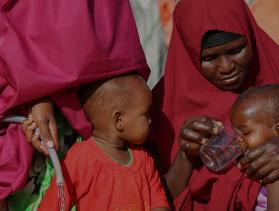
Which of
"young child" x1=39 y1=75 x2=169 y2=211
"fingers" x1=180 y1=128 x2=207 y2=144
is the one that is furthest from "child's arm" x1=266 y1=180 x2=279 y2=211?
"young child" x1=39 y1=75 x2=169 y2=211

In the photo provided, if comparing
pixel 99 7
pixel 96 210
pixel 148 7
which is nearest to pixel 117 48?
pixel 99 7

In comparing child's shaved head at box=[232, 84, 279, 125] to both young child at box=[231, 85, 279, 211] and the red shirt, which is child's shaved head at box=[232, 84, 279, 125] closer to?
young child at box=[231, 85, 279, 211]

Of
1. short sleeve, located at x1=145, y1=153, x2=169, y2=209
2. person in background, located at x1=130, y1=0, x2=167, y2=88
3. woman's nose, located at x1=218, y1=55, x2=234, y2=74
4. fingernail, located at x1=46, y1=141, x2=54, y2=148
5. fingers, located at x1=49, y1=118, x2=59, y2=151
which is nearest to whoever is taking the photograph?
fingernail, located at x1=46, y1=141, x2=54, y2=148

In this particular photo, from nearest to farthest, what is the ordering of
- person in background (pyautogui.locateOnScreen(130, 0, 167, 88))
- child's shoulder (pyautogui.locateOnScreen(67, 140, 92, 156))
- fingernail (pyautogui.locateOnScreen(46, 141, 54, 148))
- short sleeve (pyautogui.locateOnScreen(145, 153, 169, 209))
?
fingernail (pyautogui.locateOnScreen(46, 141, 54, 148))
child's shoulder (pyautogui.locateOnScreen(67, 140, 92, 156))
short sleeve (pyautogui.locateOnScreen(145, 153, 169, 209))
person in background (pyautogui.locateOnScreen(130, 0, 167, 88))

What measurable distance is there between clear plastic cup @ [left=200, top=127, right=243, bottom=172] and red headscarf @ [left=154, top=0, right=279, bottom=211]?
9cm

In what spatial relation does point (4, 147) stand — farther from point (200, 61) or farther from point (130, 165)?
point (200, 61)

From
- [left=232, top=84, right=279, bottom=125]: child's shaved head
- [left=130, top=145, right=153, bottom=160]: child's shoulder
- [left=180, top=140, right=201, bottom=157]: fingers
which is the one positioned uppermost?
[left=232, top=84, right=279, bottom=125]: child's shaved head

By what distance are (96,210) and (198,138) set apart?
56cm

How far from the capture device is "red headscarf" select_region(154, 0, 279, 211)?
3.73 metres

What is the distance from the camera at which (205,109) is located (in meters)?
3.83

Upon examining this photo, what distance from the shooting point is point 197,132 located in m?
3.44

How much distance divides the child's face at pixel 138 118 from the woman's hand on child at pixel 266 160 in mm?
502

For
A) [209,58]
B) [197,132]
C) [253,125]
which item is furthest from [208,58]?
[253,125]

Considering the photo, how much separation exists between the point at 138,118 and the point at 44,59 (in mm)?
501
